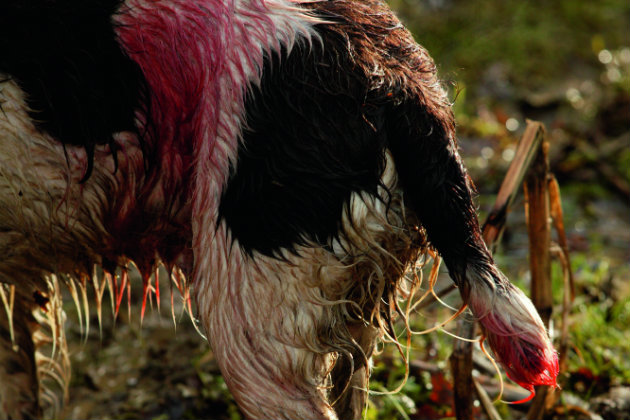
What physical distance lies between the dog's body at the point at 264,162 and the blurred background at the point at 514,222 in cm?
50

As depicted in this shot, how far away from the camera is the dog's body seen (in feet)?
5.15

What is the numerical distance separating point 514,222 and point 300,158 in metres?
2.92

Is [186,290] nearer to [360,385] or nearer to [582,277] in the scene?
[360,385]

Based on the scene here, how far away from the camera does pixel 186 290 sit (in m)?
2.00

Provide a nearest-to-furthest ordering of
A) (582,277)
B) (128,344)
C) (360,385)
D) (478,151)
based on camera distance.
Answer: (360,385), (128,344), (582,277), (478,151)

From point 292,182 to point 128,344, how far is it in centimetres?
195

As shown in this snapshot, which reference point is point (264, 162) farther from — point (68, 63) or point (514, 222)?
point (514, 222)

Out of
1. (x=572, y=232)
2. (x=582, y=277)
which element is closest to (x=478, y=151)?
(x=572, y=232)

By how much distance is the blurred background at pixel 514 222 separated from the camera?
2.77 metres

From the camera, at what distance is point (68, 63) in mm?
1655

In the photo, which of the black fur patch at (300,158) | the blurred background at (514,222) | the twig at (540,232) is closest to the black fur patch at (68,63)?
the black fur patch at (300,158)

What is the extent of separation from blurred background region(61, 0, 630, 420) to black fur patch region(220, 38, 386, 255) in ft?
1.79

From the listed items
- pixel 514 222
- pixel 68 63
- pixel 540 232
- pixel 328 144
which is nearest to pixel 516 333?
pixel 328 144

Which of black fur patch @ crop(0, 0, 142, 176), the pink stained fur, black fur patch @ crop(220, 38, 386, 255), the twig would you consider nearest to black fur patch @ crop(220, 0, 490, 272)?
black fur patch @ crop(220, 38, 386, 255)
